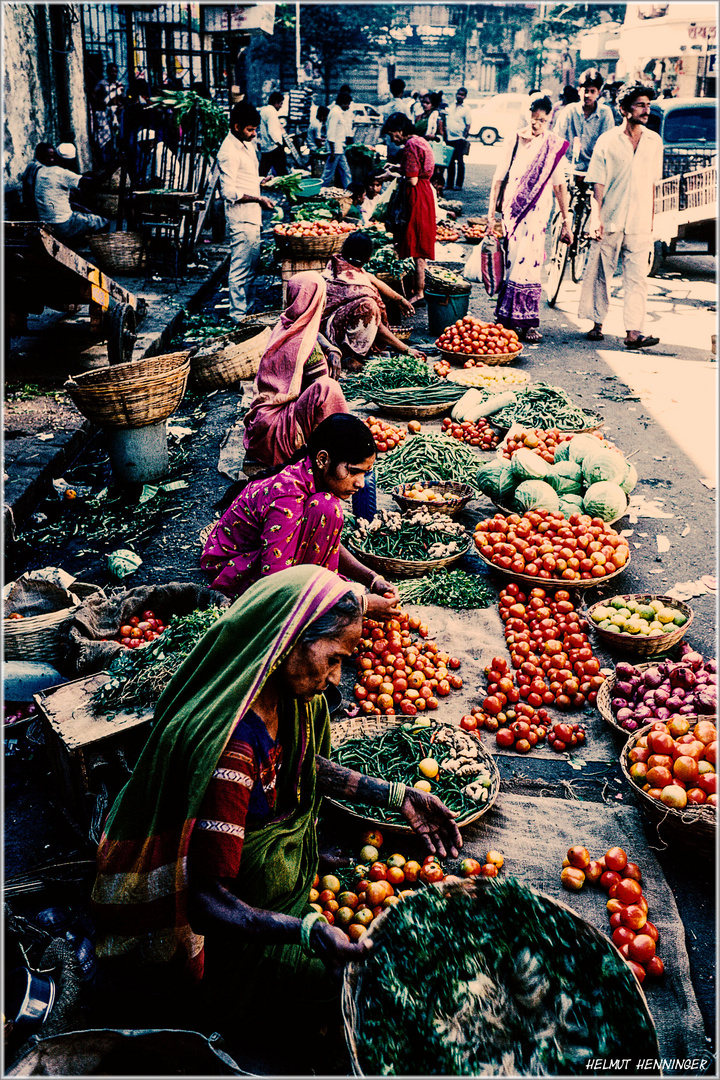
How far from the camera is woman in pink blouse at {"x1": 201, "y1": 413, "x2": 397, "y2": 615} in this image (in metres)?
3.21

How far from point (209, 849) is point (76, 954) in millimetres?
726

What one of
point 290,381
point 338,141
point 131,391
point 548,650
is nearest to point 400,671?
point 548,650

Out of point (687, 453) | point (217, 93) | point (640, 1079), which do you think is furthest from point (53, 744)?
point (217, 93)

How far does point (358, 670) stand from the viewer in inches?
154

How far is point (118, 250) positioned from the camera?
10.6 meters

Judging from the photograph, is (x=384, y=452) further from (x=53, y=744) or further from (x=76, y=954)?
(x=76, y=954)

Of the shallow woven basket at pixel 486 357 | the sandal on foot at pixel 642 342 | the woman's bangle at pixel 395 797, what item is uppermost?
the sandal on foot at pixel 642 342

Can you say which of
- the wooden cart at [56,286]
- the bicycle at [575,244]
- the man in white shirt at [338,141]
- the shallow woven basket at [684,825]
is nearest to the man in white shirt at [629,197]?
the bicycle at [575,244]

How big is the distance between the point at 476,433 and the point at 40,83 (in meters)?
8.04

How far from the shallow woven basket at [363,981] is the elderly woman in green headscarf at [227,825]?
0.05 m

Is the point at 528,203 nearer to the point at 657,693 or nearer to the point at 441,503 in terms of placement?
the point at 441,503

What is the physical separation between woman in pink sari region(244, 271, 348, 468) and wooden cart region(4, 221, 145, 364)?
6.08 ft

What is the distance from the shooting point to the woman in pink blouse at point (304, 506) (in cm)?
321

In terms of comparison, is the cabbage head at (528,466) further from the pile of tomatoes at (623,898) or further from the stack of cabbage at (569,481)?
the pile of tomatoes at (623,898)
